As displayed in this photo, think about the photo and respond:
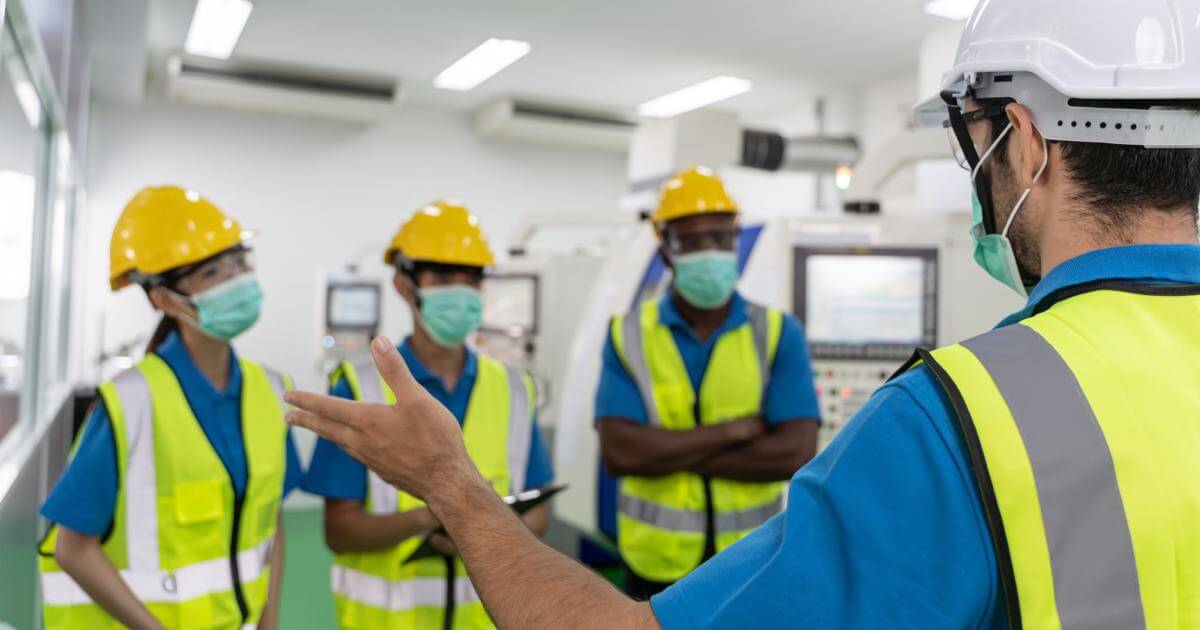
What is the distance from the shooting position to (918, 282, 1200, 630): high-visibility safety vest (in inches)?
29.1

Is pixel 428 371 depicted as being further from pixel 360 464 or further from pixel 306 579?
pixel 306 579

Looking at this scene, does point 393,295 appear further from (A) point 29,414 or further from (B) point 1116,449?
(B) point 1116,449

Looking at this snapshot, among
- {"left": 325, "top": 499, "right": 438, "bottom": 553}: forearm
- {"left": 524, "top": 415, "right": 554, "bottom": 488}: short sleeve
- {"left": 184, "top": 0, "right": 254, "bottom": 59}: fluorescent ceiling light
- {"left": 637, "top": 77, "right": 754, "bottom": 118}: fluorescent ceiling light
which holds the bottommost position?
{"left": 325, "top": 499, "right": 438, "bottom": 553}: forearm

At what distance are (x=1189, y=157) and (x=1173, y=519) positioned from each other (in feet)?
1.11

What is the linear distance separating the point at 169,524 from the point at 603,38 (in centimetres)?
478

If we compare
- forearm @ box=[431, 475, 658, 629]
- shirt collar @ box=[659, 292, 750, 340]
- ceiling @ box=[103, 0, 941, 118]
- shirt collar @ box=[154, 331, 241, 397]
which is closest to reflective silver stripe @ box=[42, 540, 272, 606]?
shirt collar @ box=[154, 331, 241, 397]

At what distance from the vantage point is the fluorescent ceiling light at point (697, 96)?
7.10m

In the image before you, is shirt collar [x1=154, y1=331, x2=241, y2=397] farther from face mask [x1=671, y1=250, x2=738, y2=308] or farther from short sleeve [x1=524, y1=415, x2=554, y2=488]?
face mask [x1=671, y1=250, x2=738, y2=308]

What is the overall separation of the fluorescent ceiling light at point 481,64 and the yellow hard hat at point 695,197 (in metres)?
3.78

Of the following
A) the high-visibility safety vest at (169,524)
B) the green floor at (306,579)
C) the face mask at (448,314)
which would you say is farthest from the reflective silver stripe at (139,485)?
the green floor at (306,579)

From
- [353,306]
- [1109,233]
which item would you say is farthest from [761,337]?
[353,306]

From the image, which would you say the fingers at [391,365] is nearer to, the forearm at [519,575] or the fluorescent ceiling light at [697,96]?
the forearm at [519,575]

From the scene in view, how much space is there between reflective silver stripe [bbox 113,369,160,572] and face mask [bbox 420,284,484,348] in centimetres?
67

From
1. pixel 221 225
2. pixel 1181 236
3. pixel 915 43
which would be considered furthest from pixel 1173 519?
pixel 915 43
